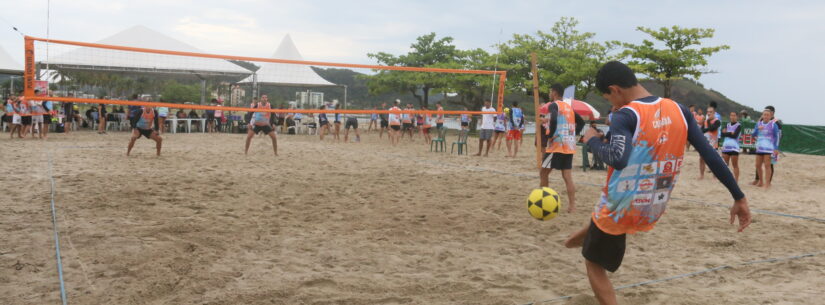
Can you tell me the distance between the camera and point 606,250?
2.47 meters

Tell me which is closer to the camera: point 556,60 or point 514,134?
point 514,134

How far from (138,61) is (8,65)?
5396 millimetres

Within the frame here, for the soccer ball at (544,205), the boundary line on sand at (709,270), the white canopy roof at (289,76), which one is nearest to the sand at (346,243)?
the boundary line on sand at (709,270)

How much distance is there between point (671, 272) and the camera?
3822 mm

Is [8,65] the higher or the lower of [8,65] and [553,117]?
the higher

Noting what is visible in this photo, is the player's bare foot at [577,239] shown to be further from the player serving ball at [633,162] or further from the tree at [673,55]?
the tree at [673,55]

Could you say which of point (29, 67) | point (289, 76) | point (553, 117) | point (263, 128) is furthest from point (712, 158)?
point (289, 76)

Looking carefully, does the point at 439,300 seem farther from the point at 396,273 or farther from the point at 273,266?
the point at 273,266

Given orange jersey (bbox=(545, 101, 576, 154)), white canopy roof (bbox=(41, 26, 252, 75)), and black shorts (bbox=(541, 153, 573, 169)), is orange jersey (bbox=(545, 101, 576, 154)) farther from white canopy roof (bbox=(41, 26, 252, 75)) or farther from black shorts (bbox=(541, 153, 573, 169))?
white canopy roof (bbox=(41, 26, 252, 75))

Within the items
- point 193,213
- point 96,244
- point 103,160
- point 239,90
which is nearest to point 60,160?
point 103,160

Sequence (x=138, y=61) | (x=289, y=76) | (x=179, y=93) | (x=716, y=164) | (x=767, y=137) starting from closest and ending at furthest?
(x=716, y=164) < (x=767, y=137) < (x=138, y=61) < (x=289, y=76) < (x=179, y=93)

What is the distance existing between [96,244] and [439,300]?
8.95 ft

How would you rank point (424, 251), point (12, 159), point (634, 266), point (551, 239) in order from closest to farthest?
1. point (634, 266)
2. point (424, 251)
3. point (551, 239)
4. point (12, 159)

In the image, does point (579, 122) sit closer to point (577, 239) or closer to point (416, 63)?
point (577, 239)
